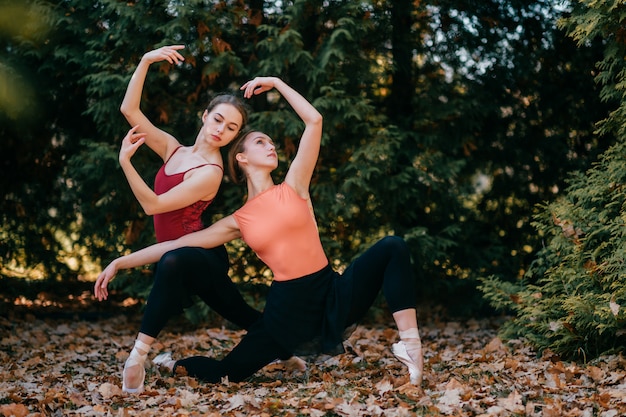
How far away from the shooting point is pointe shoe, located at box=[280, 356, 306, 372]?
4.08m

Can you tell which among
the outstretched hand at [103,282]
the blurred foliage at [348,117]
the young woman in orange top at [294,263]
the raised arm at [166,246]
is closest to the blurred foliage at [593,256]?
the young woman in orange top at [294,263]

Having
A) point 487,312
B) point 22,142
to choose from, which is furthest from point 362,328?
point 22,142

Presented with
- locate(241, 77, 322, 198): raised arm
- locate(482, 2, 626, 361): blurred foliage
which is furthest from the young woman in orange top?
locate(482, 2, 626, 361): blurred foliage

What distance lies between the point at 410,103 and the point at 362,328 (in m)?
2.22

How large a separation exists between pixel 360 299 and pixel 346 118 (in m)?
2.51

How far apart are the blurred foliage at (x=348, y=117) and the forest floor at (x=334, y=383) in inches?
39.6

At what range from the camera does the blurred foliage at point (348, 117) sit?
5801 mm

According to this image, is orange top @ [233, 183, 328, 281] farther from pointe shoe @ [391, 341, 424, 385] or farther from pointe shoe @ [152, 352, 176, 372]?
pointe shoe @ [152, 352, 176, 372]

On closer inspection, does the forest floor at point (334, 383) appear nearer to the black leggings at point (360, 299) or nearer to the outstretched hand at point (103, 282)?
the black leggings at point (360, 299)

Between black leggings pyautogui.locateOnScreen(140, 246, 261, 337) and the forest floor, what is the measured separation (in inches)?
15.9

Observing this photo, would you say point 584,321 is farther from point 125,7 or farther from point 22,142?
point 22,142

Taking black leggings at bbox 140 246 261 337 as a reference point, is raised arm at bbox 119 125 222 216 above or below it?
above

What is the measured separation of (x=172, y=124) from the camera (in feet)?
20.1

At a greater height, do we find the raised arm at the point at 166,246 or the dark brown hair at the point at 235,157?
the dark brown hair at the point at 235,157
